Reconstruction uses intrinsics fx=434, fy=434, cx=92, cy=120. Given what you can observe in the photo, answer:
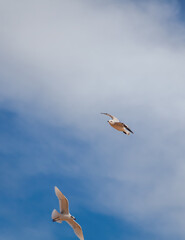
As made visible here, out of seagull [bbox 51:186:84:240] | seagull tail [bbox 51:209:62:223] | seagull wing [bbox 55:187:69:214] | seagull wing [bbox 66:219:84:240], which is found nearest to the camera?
seagull wing [bbox 55:187:69:214]

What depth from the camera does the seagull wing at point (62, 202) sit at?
38.5 m

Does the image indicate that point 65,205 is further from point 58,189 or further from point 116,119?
point 116,119

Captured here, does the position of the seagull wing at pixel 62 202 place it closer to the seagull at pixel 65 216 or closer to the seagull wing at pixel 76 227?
the seagull at pixel 65 216

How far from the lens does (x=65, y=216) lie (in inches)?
1575

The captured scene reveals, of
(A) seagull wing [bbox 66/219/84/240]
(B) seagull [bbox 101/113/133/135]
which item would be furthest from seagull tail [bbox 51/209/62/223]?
(B) seagull [bbox 101/113/133/135]

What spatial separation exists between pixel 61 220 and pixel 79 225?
6.07 ft

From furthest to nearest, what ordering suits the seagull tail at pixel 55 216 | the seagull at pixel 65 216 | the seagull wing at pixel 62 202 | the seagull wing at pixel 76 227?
the seagull wing at pixel 76 227 → the seagull tail at pixel 55 216 → the seagull at pixel 65 216 → the seagull wing at pixel 62 202

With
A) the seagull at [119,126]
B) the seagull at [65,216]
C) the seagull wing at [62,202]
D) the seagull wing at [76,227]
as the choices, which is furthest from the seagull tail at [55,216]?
the seagull at [119,126]

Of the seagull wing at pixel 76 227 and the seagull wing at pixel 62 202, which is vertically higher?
the seagull wing at pixel 62 202

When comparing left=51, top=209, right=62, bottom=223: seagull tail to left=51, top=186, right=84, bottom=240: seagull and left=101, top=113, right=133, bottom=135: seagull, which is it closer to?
left=51, top=186, right=84, bottom=240: seagull

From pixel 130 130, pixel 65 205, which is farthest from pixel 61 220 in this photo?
pixel 130 130

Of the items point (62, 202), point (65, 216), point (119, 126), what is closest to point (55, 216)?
point (65, 216)

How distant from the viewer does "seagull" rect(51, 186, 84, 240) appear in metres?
39.4

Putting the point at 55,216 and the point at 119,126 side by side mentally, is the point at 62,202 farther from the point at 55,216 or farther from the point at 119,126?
the point at 119,126
